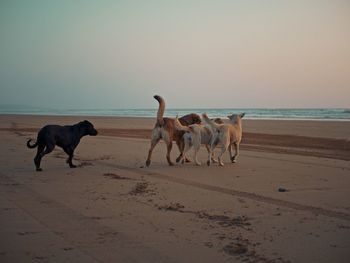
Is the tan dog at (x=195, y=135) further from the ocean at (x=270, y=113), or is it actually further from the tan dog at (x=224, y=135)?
the ocean at (x=270, y=113)

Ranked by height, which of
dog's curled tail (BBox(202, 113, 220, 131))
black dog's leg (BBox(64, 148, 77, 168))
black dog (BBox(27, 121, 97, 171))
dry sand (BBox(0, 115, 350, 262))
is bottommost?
dry sand (BBox(0, 115, 350, 262))

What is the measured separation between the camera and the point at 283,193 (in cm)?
752

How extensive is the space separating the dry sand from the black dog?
0.43 metres

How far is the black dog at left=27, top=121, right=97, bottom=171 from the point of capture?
1052 centimetres

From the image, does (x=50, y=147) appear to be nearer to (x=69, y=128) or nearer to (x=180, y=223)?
(x=69, y=128)

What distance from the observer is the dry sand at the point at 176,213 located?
14.7ft

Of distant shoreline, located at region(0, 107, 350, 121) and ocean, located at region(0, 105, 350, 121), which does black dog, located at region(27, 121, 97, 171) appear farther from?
ocean, located at region(0, 105, 350, 121)

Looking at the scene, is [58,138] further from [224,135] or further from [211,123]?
[224,135]

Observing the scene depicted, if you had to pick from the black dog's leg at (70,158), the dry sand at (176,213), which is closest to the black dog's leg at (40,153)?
the dry sand at (176,213)

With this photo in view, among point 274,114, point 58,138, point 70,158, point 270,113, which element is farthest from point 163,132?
point 270,113

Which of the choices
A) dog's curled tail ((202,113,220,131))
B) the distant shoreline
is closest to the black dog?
dog's curled tail ((202,113,220,131))

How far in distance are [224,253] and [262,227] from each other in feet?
3.65

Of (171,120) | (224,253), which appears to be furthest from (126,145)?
(224,253)

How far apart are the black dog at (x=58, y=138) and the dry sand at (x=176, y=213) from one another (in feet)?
1.43
